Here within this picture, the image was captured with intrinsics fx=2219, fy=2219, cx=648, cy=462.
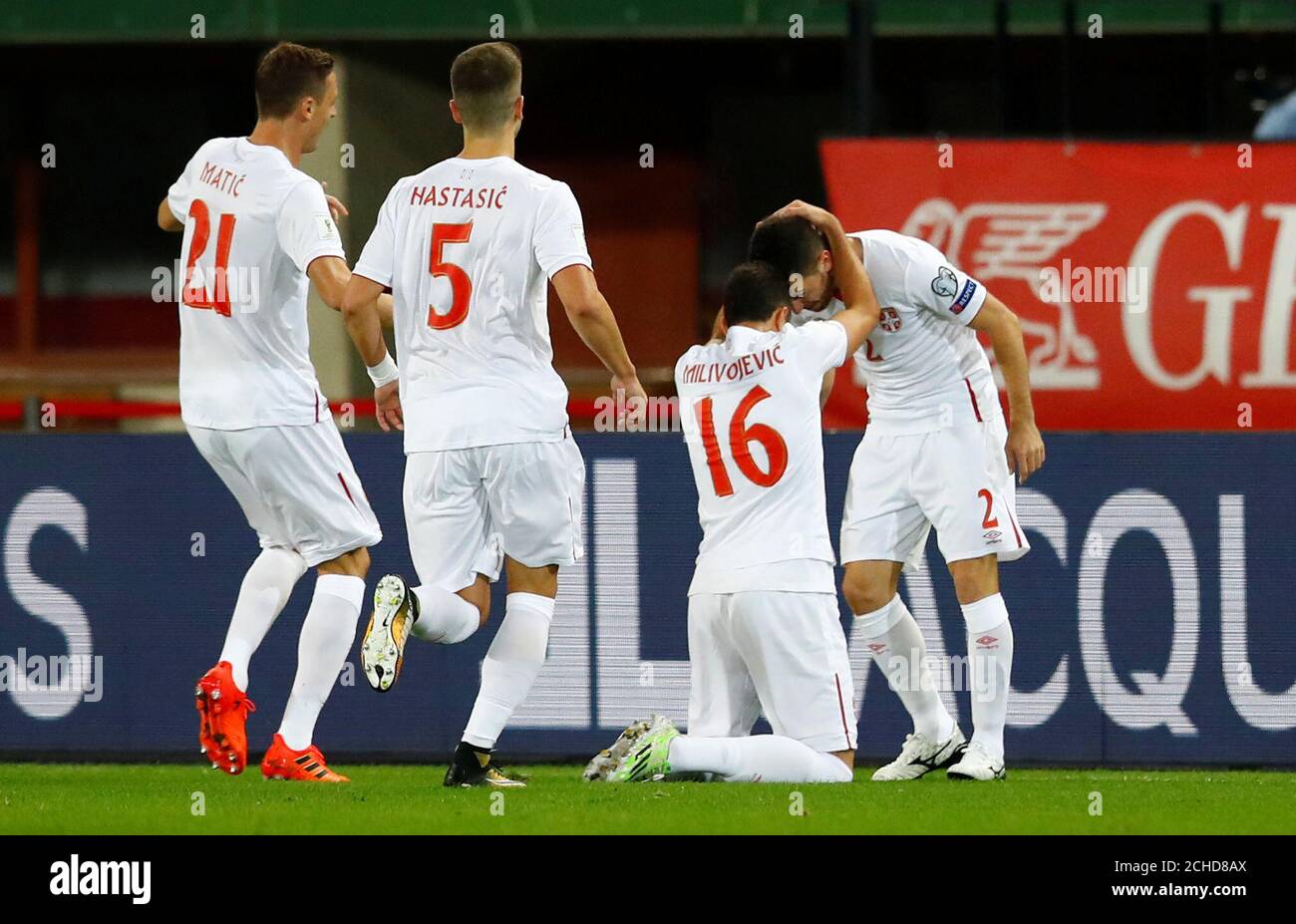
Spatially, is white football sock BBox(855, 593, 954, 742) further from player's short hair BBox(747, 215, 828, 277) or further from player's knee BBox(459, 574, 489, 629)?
player's knee BBox(459, 574, 489, 629)

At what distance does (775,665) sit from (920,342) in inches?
53.9

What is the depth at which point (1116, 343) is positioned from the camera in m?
8.84

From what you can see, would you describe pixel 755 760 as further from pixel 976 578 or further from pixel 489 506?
pixel 976 578

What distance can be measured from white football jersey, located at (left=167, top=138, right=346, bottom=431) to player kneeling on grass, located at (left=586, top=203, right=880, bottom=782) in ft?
4.23

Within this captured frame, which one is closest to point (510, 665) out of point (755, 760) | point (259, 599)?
point (755, 760)

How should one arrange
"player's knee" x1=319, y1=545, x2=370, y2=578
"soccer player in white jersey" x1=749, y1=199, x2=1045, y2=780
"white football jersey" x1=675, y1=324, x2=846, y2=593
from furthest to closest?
1. "soccer player in white jersey" x1=749, y1=199, x2=1045, y2=780
2. "player's knee" x1=319, y1=545, x2=370, y2=578
3. "white football jersey" x1=675, y1=324, x2=846, y2=593

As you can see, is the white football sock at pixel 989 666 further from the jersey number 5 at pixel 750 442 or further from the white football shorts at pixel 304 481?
the white football shorts at pixel 304 481

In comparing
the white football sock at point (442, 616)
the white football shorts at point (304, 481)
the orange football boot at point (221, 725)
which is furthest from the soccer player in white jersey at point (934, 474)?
the orange football boot at point (221, 725)

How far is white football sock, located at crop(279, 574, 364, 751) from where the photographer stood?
6.66 meters

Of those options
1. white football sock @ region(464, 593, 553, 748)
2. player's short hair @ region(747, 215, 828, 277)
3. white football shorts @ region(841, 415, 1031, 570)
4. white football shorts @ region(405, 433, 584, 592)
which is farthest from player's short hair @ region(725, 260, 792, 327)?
white football sock @ region(464, 593, 553, 748)

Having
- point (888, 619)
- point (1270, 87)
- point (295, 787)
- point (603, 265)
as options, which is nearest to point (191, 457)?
point (295, 787)

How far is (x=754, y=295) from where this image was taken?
6.45 meters

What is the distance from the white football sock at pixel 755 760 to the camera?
6.18 m

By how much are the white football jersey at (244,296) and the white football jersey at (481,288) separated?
1.33ft
